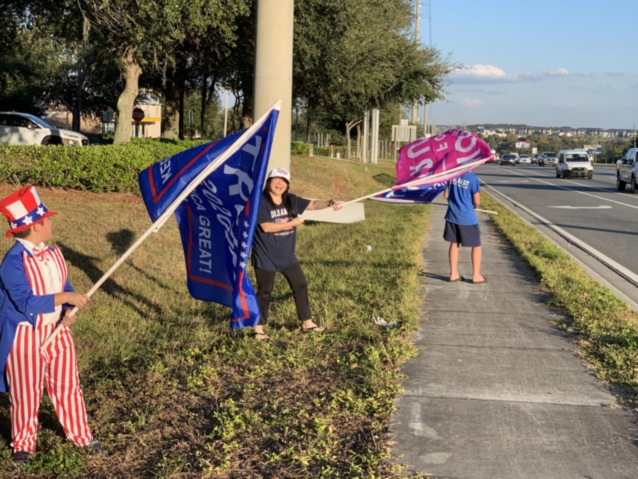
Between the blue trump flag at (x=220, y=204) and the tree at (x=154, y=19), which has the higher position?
the tree at (x=154, y=19)

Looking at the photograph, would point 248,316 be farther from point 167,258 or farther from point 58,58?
point 58,58

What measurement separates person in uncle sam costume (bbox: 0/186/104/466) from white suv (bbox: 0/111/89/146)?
21.7m

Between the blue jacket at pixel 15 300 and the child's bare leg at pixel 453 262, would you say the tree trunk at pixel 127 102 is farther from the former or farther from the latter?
the blue jacket at pixel 15 300

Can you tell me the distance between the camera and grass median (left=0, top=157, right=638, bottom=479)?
12.9 ft

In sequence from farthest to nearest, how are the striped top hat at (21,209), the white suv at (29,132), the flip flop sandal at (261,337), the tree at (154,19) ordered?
the white suv at (29,132), the tree at (154,19), the flip flop sandal at (261,337), the striped top hat at (21,209)

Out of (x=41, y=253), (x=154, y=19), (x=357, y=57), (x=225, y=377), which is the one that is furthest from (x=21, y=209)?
(x=357, y=57)

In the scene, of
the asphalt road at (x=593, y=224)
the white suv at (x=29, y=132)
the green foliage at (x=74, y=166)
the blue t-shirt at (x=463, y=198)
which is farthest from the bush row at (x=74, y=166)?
the white suv at (x=29, y=132)

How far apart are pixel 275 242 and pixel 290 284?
40 cm

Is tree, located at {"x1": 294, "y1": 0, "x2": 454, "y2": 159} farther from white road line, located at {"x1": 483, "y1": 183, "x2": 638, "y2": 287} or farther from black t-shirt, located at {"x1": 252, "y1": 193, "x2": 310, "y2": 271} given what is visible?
black t-shirt, located at {"x1": 252, "y1": 193, "x2": 310, "y2": 271}

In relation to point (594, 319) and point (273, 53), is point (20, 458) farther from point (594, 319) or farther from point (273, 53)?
point (273, 53)

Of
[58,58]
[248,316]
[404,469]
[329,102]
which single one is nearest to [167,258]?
[248,316]

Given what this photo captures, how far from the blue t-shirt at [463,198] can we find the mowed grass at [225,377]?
2.90 ft

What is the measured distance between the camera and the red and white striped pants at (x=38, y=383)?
3844mm

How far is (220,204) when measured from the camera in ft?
17.9
